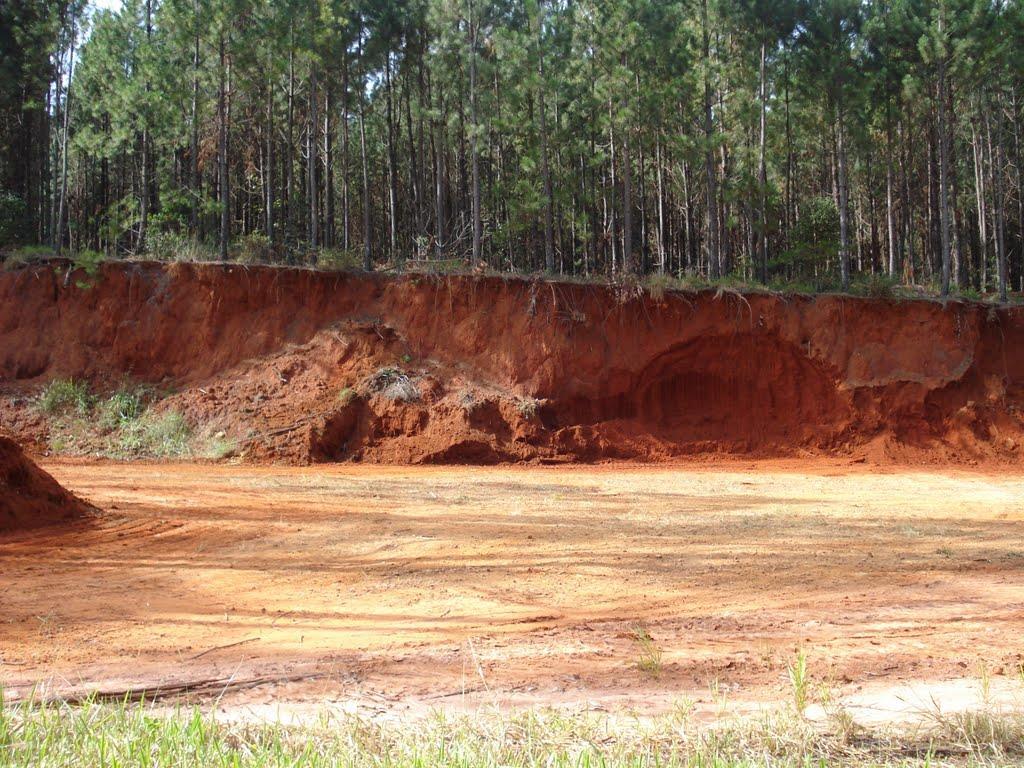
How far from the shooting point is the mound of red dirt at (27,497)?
378 inches

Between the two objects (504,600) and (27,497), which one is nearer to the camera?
(504,600)

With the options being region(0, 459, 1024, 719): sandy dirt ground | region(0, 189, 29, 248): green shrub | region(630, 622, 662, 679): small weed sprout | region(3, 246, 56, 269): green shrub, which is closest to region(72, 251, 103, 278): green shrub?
region(3, 246, 56, 269): green shrub

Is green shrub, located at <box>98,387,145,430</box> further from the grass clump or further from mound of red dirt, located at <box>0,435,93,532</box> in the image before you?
mound of red dirt, located at <box>0,435,93,532</box>

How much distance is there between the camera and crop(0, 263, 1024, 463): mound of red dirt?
20938 mm

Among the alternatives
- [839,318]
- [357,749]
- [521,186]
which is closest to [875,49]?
[839,318]

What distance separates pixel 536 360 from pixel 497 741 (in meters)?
19.1

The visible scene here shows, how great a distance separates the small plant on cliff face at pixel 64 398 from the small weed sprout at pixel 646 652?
60.0ft

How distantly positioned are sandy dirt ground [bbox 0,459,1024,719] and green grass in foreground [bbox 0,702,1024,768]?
391 mm

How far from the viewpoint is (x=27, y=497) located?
991 cm

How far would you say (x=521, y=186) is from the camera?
92.2ft

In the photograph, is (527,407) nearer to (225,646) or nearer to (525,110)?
(525,110)

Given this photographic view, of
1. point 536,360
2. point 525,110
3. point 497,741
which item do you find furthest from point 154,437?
point 525,110

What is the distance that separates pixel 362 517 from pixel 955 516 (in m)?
8.02

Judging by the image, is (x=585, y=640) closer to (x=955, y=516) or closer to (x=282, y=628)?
(x=282, y=628)
